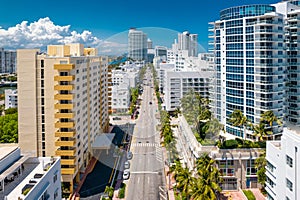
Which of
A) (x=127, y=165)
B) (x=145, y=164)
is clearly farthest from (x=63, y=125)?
(x=145, y=164)

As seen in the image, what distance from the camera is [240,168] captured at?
11.1 m

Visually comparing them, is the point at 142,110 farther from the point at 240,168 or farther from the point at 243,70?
the point at 240,168

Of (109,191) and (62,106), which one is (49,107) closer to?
(62,106)

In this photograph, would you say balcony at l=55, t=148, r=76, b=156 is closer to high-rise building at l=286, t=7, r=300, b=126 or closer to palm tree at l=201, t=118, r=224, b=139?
palm tree at l=201, t=118, r=224, b=139

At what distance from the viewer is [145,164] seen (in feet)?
46.7

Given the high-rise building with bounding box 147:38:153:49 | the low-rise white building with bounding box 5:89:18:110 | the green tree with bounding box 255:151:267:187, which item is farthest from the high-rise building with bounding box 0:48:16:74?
the green tree with bounding box 255:151:267:187

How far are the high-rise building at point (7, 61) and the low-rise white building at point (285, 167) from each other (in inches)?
2360

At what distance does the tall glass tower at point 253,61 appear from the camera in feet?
45.8

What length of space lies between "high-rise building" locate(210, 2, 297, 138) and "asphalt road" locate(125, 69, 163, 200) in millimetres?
4282

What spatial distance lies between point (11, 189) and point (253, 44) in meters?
12.0

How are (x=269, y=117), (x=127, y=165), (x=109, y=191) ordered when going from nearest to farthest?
(x=109, y=191) → (x=269, y=117) → (x=127, y=165)

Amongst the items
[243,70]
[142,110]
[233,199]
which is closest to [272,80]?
[243,70]

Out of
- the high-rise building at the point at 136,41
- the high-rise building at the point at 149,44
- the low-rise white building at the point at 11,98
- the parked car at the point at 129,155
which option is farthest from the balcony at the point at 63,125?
the low-rise white building at the point at 11,98

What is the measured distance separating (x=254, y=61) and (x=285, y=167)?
320 inches
